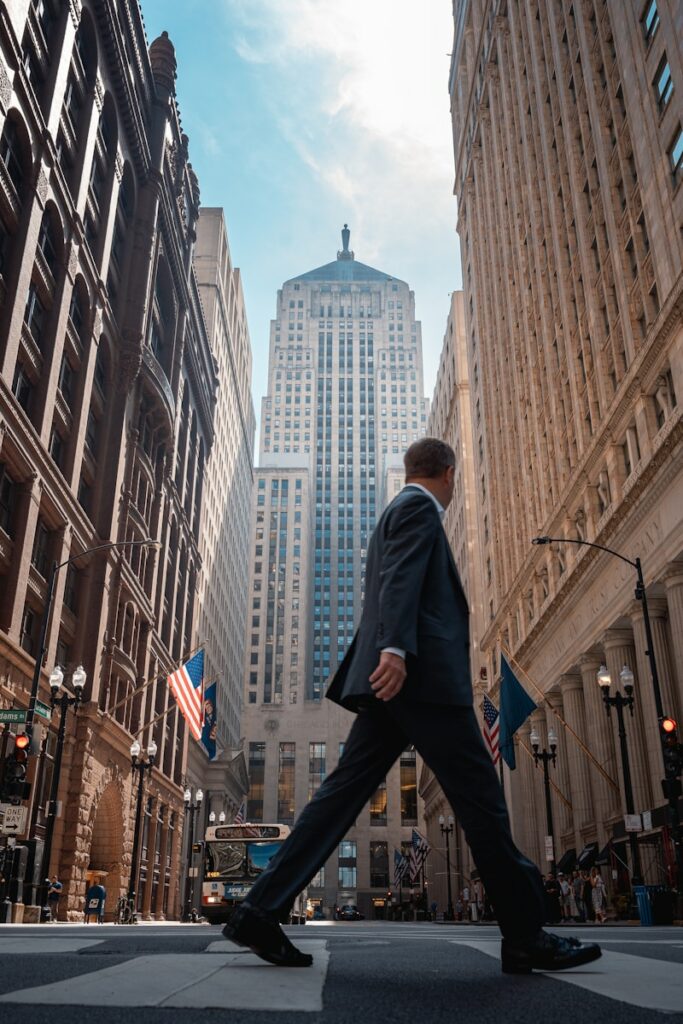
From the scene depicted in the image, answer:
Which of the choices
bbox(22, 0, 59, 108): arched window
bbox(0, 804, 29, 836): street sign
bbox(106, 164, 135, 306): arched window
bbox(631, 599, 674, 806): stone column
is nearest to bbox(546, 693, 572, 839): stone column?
bbox(631, 599, 674, 806): stone column

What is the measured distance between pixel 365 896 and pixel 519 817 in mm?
80671

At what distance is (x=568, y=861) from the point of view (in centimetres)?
3981

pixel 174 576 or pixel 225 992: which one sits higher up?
pixel 174 576

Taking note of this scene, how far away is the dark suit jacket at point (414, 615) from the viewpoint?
4.65 meters

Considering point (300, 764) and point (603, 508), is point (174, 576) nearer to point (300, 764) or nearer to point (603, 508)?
point (603, 508)

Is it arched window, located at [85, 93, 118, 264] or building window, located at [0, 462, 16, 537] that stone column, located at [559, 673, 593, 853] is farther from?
arched window, located at [85, 93, 118, 264]

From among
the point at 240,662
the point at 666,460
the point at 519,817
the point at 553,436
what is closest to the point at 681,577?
the point at 666,460

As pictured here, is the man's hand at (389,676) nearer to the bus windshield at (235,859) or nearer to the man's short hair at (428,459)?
the man's short hair at (428,459)

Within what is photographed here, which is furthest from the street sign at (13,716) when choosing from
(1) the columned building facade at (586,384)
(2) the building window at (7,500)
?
(1) the columned building facade at (586,384)

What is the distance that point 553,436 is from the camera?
46.5 m

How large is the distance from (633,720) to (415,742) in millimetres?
33396

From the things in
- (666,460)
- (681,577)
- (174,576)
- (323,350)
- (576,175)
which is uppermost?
(323,350)

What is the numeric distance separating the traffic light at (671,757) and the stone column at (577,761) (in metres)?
20.0

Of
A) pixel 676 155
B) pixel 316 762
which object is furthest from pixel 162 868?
pixel 316 762
